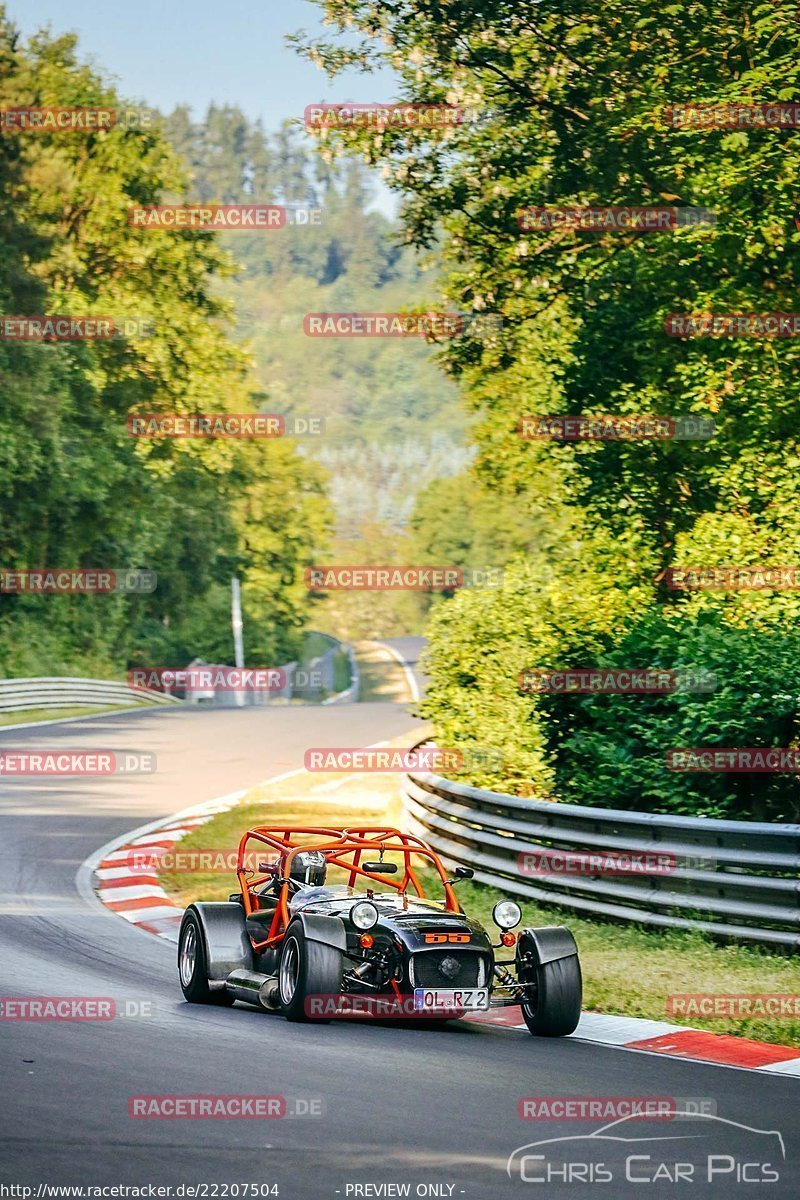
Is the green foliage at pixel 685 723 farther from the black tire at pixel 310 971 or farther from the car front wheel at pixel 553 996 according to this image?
the black tire at pixel 310 971

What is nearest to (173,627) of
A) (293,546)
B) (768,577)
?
(293,546)

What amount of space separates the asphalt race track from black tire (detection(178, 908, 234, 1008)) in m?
0.12

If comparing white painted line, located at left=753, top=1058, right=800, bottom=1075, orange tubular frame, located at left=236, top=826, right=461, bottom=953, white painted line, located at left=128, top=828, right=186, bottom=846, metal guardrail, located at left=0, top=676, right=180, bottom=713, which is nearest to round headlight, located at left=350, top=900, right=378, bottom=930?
orange tubular frame, located at left=236, top=826, right=461, bottom=953

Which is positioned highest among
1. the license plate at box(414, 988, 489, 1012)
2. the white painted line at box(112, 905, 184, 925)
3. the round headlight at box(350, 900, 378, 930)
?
the round headlight at box(350, 900, 378, 930)

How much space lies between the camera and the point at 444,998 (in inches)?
327

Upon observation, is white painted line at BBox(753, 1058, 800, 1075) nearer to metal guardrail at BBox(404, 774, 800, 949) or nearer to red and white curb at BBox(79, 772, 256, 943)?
metal guardrail at BBox(404, 774, 800, 949)

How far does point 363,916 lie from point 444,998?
0.61 meters

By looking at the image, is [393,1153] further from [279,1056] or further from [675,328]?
[675,328]

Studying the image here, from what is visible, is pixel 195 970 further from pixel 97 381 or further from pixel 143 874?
pixel 97 381

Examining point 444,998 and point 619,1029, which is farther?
point 619,1029

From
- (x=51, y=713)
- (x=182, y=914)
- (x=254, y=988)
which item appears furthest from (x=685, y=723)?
(x=51, y=713)

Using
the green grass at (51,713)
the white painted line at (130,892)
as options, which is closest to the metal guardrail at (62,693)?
the green grass at (51,713)

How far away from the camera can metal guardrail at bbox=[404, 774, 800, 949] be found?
10156 mm

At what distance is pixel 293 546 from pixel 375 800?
64.7 m
